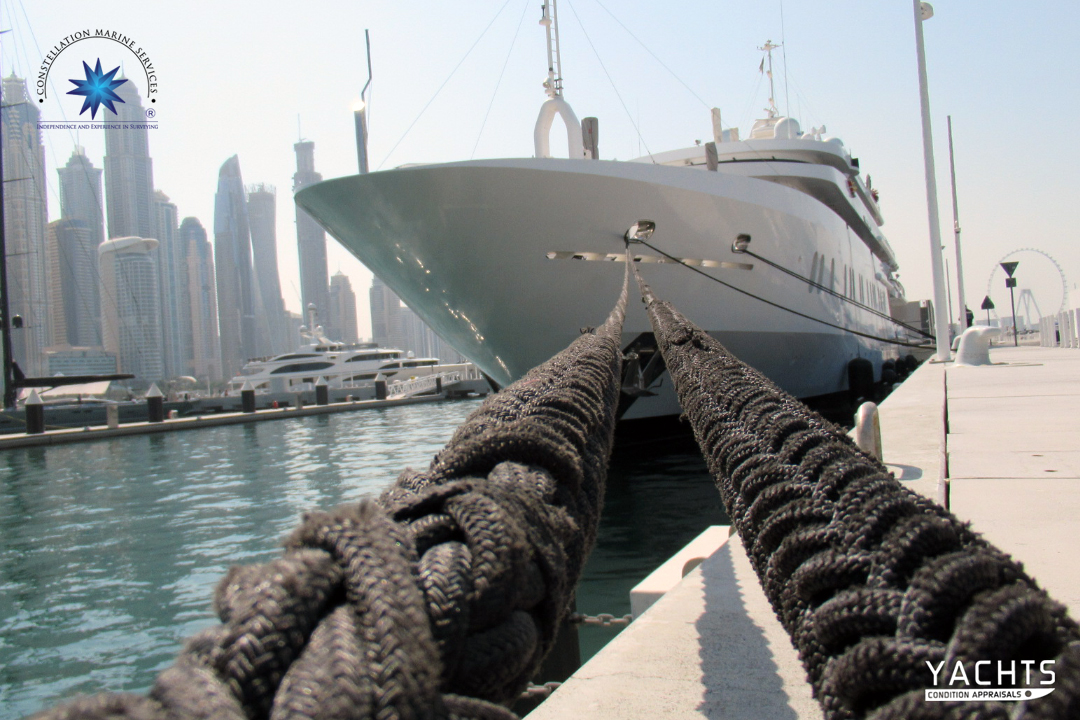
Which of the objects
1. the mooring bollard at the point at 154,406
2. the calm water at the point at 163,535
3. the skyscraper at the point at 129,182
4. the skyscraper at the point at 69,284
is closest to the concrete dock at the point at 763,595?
the calm water at the point at 163,535

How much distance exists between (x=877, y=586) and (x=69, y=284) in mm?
73365

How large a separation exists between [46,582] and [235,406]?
25170mm

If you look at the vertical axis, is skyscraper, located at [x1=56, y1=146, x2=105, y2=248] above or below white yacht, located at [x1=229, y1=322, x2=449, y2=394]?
above

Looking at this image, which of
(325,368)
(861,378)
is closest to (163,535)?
(861,378)

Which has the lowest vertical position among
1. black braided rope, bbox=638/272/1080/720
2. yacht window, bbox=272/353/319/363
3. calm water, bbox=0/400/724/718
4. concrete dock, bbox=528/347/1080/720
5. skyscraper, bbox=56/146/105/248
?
calm water, bbox=0/400/724/718

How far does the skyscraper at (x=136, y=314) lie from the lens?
1969 inches

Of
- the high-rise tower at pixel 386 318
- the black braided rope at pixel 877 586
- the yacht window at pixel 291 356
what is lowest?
the black braided rope at pixel 877 586

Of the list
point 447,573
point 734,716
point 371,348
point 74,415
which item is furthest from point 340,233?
point 371,348

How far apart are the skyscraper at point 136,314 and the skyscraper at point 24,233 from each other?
5.20 m

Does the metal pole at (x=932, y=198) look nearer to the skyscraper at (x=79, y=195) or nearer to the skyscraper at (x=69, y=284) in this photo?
the skyscraper at (x=69, y=284)

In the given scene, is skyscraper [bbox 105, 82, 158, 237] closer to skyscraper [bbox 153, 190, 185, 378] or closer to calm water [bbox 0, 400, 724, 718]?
skyscraper [bbox 153, 190, 185, 378]

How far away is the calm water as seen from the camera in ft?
14.0

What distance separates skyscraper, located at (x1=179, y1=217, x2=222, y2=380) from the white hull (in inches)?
2613

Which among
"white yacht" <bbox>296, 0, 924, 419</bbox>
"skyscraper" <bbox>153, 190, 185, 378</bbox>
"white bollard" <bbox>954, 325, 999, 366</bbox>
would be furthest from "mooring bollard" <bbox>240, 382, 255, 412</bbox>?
"skyscraper" <bbox>153, 190, 185, 378</bbox>
